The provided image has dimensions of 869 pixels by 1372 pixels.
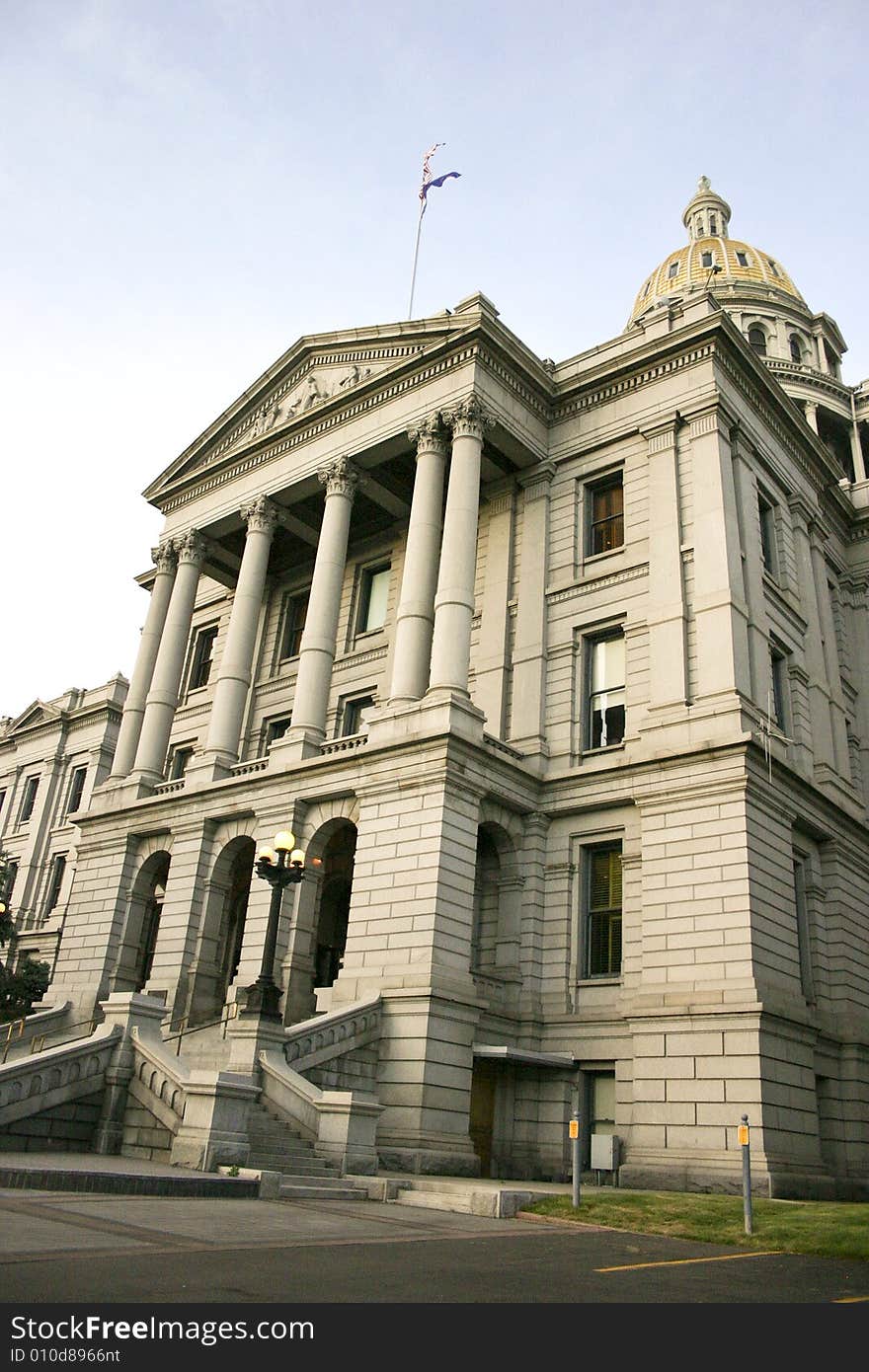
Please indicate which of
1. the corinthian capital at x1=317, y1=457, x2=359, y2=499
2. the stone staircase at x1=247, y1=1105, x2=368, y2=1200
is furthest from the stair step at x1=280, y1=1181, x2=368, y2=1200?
the corinthian capital at x1=317, y1=457, x2=359, y2=499

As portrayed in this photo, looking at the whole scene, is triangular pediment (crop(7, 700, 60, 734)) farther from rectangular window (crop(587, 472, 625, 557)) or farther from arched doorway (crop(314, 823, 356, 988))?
rectangular window (crop(587, 472, 625, 557))

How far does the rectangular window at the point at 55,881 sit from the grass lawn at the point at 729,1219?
156 feet

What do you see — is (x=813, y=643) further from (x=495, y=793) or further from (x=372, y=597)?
(x=372, y=597)

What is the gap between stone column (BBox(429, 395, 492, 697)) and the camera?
91.9ft

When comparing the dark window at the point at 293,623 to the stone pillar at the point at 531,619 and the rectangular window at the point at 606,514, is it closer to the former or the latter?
the stone pillar at the point at 531,619

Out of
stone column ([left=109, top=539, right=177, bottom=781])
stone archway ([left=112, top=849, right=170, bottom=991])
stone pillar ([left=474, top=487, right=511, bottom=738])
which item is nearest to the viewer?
stone pillar ([left=474, top=487, right=511, bottom=738])

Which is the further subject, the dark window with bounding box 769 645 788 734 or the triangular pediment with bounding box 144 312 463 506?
the triangular pediment with bounding box 144 312 463 506

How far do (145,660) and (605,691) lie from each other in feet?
58.9

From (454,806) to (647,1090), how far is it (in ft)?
25.1


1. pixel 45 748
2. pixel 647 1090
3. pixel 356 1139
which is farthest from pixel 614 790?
pixel 45 748

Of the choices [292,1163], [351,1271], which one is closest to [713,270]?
[292,1163]

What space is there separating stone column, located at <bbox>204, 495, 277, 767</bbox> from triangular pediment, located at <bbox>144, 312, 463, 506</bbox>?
3001 millimetres

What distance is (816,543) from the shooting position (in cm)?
Result: 3588
